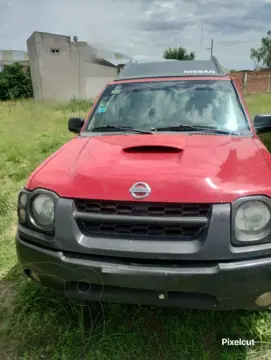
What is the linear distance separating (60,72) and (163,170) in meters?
27.0

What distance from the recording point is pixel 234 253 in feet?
6.03

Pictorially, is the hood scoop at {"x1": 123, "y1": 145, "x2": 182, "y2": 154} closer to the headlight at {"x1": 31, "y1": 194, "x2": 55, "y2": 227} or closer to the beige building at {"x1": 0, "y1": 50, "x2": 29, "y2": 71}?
the headlight at {"x1": 31, "y1": 194, "x2": 55, "y2": 227}

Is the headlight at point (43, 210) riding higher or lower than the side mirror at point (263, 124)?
lower

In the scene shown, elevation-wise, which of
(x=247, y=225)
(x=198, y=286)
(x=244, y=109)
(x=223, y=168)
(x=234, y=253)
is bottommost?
(x=198, y=286)

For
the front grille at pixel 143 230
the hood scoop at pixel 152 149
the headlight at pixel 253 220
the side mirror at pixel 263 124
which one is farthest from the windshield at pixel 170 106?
the front grille at pixel 143 230

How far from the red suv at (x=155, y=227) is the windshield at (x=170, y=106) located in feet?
2.52

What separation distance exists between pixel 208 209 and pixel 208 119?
144 centimetres

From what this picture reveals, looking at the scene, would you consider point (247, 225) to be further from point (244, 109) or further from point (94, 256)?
point (244, 109)

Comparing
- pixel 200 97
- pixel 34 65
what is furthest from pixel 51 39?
pixel 200 97

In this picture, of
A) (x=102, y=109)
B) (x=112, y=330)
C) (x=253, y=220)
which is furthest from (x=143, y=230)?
(x=102, y=109)

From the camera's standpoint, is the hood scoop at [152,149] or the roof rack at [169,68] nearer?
the hood scoop at [152,149]

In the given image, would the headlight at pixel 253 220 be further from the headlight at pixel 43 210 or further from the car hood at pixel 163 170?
the headlight at pixel 43 210

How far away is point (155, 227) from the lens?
198cm

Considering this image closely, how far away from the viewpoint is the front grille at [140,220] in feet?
6.27
